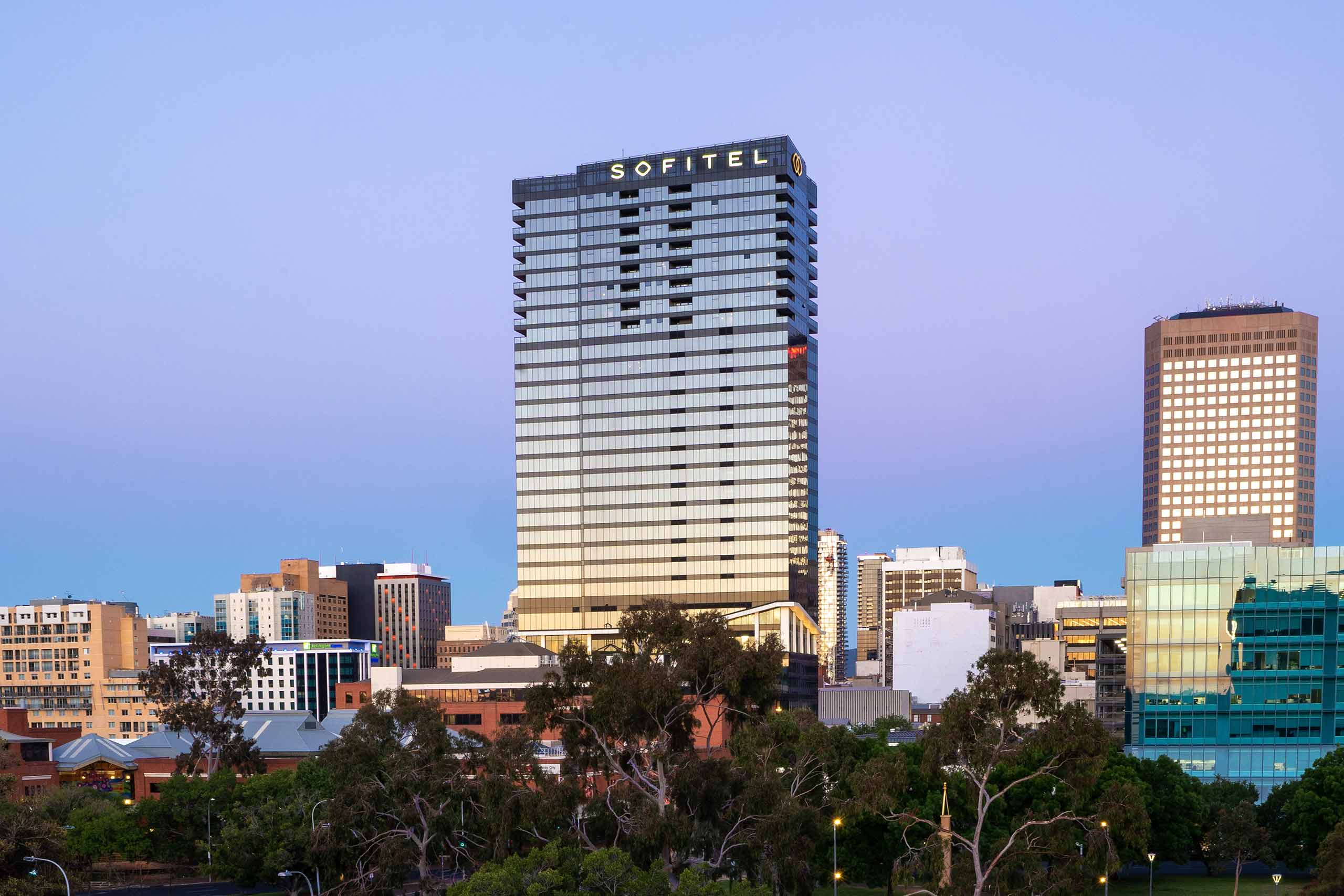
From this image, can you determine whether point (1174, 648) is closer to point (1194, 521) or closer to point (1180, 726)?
point (1180, 726)

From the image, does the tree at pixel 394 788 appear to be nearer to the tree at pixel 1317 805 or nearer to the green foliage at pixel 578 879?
the green foliage at pixel 578 879

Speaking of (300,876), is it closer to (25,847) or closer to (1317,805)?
(25,847)

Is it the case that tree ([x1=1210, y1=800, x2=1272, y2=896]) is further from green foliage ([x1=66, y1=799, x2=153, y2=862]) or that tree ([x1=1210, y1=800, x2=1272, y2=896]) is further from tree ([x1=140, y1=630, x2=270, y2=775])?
tree ([x1=140, y1=630, x2=270, y2=775])

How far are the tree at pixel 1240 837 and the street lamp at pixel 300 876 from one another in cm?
6749

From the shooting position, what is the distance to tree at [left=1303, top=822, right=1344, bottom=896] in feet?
226

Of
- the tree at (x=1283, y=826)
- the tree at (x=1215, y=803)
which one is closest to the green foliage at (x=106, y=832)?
the tree at (x=1215, y=803)

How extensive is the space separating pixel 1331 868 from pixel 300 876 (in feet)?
222

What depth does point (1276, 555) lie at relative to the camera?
11631 cm

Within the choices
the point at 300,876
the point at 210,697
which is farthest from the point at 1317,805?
the point at 210,697

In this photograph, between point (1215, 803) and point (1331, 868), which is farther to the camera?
point (1215, 803)

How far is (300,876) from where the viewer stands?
3597 inches

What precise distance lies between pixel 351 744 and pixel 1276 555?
85.3 m

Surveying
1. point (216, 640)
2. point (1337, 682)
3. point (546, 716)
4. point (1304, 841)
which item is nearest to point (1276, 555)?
point (1337, 682)

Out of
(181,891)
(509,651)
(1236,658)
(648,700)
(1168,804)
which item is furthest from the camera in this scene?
(509,651)
